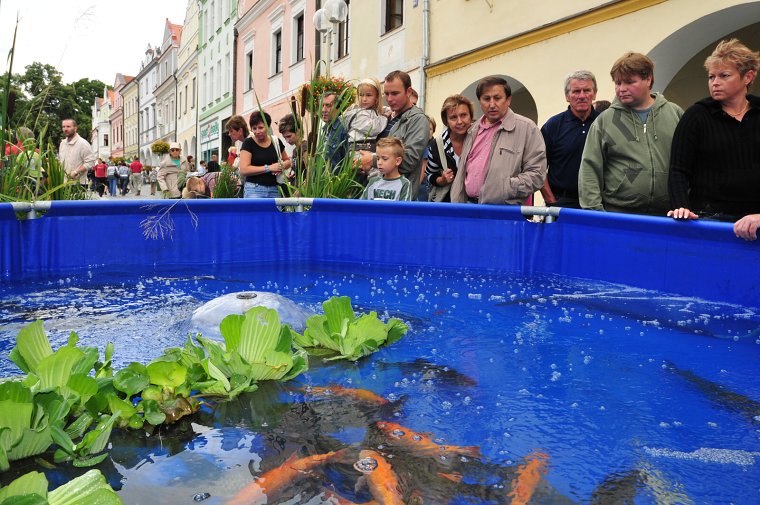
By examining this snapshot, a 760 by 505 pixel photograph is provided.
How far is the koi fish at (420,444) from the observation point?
1596 millimetres

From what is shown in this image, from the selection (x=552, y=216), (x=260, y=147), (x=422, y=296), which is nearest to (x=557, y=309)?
(x=422, y=296)

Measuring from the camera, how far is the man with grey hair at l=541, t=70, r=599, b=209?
4684mm

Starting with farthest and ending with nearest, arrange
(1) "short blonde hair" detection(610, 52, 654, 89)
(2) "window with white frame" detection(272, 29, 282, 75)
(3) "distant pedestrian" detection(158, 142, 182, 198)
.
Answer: (2) "window with white frame" detection(272, 29, 282, 75)
(3) "distant pedestrian" detection(158, 142, 182, 198)
(1) "short blonde hair" detection(610, 52, 654, 89)

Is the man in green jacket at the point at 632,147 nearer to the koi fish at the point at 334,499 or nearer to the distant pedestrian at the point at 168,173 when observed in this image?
the koi fish at the point at 334,499

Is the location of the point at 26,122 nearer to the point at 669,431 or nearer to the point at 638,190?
the point at 638,190

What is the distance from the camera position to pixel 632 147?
Answer: 3.99 metres

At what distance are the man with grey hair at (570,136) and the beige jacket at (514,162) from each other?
26 centimetres

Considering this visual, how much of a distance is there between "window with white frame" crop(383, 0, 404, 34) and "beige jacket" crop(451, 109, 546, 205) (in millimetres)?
10981

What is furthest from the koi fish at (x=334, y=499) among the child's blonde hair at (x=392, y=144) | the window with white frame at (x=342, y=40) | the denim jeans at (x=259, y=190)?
the window with white frame at (x=342, y=40)

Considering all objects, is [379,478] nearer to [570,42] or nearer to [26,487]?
[26,487]

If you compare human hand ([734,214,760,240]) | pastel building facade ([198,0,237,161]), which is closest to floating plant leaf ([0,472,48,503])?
human hand ([734,214,760,240])

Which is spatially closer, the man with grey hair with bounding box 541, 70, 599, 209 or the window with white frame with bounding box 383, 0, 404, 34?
the man with grey hair with bounding box 541, 70, 599, 209

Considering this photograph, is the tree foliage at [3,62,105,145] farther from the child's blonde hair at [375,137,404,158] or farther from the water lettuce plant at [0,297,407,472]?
the water lettuce plant at [0,297,407,472]

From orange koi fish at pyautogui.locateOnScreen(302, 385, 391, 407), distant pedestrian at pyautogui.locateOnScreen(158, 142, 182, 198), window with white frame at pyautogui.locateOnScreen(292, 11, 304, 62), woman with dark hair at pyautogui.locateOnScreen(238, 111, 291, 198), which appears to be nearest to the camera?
orange koi fish at pyautogui.locateOnScreen(302, 385, 391, 407)
